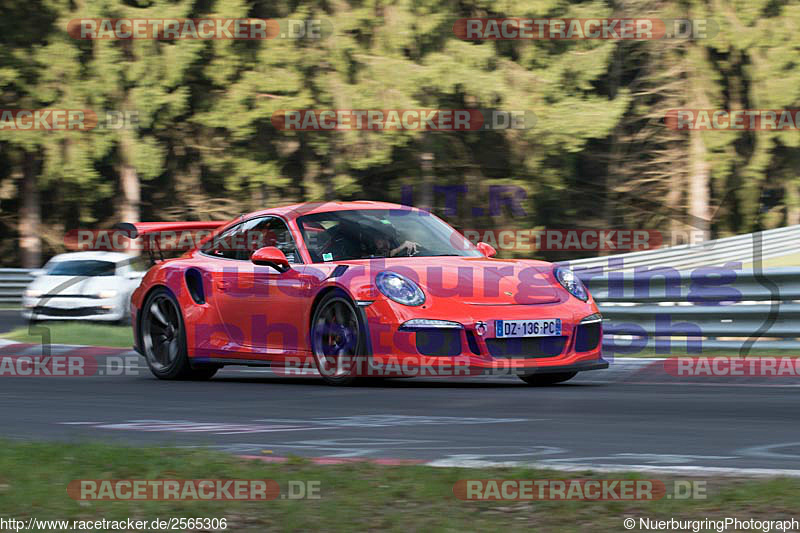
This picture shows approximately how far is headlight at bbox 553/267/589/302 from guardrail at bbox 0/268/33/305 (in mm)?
19960

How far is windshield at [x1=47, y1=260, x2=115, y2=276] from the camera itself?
73.7 feet

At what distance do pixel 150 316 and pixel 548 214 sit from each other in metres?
19.2

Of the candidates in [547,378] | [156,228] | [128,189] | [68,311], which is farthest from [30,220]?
[547,378]

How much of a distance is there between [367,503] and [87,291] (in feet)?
58.8

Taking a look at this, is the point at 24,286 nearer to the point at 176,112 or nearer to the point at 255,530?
the point at 176,112

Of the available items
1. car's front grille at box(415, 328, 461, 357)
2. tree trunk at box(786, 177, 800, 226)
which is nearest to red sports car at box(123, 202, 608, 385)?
car's front grille at box(415, 328, 461, 357)

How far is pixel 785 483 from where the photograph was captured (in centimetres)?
479

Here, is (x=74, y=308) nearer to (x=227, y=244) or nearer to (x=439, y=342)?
(x=227, y=244)

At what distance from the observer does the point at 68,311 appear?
21.9 m

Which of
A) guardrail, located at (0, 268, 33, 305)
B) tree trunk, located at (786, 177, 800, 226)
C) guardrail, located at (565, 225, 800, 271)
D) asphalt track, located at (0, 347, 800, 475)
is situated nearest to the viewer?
Result: asphalt track, located at (0, 347, 800, 475)

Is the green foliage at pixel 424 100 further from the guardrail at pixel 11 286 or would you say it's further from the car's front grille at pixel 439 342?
the car's front grille at pixel 439 342

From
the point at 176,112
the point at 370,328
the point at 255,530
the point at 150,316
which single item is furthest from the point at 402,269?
the point at 176,112

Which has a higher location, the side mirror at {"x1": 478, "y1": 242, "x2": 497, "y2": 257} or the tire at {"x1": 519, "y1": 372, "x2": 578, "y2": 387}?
the side mirror at {"x1": 478, "y1": 242, "x2": 497, "y2": 257}

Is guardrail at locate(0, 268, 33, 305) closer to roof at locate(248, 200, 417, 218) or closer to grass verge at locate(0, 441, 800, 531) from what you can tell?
roof at locate(248, 200, 417, 218)
